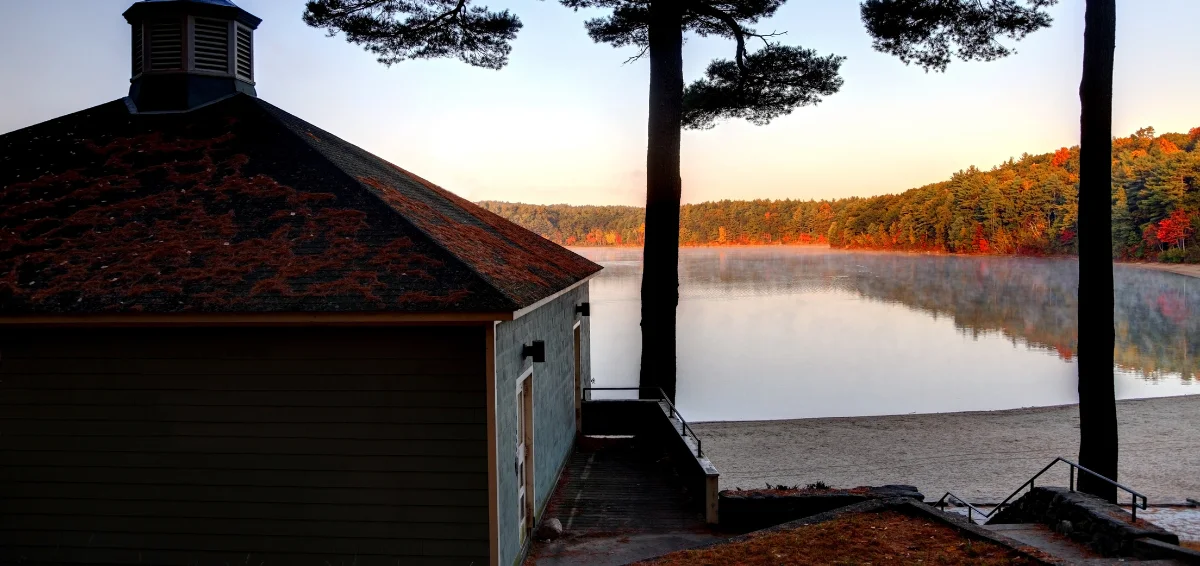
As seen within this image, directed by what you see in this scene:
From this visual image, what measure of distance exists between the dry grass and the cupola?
25.1 ft

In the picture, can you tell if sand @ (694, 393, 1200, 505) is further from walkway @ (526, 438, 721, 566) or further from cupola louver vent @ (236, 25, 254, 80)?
cupola louver vent @ (236, 25, 254, 80)

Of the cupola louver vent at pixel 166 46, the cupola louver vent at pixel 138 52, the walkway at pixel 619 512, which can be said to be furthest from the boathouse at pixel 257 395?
the cupola louver vent at pixel 138 52

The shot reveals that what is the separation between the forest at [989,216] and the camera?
2665 inches

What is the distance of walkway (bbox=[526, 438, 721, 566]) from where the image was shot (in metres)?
7.73

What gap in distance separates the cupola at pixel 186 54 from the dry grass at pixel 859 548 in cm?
766

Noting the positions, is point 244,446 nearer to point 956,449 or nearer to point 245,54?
point 245,54

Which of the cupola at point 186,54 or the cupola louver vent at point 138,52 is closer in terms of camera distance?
the cupola at point 186,54

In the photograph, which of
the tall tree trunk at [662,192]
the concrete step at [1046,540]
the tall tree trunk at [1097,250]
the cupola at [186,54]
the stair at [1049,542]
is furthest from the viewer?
the tall tree trunk at [662,192]

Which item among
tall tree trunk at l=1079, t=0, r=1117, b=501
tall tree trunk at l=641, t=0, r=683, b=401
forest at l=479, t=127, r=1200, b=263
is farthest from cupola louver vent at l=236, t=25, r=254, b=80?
forest at l=479, t=127, r=1200, b=263

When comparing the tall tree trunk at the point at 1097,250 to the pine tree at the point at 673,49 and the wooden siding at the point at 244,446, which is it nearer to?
the pine tree at the point at 673,49

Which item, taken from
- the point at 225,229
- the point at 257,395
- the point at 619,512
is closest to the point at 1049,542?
the point at 619,512

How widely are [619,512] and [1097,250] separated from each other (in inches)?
256

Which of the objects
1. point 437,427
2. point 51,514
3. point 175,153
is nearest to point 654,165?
point 175,153

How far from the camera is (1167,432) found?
18219 millimetres
